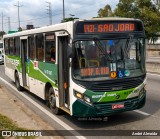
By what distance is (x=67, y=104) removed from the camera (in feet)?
31.3

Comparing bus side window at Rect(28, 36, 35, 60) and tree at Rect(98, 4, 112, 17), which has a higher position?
tree at Rect(98, 4, 112, 17)

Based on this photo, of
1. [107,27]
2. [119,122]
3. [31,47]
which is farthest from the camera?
[31,47]

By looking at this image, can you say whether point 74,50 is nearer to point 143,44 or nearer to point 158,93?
point 143,44

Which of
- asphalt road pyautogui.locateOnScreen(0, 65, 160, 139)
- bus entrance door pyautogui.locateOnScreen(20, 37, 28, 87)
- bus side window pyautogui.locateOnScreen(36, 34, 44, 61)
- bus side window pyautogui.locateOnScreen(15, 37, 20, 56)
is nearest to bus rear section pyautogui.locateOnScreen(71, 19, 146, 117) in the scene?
asphalt road pyautogui.locateOnScreen(0, 65, 160, 139)

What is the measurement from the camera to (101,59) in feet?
28.8

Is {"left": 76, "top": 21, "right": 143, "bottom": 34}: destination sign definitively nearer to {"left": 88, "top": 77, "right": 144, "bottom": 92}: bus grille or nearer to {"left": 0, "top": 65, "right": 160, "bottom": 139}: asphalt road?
{"left": 88, "top": 77, "right": 144, "bottom": 92}: bus grille

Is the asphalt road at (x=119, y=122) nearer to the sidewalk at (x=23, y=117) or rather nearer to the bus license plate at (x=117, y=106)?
the sidewalk at (x=23, y=117)

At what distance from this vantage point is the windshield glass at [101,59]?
8.67 m

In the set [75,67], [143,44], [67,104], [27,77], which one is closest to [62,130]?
[67,104]

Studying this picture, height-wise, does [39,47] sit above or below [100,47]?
below

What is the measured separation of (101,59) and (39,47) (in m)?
3.74

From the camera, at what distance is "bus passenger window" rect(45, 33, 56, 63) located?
1029 centimetres

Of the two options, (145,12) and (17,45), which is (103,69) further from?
(145,12)

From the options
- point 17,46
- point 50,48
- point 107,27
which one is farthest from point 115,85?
point 17,46
